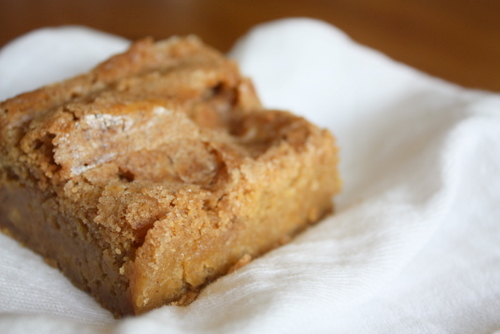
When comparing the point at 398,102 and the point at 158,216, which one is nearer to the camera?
the point at 158,216

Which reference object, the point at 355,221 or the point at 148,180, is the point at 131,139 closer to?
the point at 148,180

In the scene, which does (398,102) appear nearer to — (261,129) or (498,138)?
(498,138)

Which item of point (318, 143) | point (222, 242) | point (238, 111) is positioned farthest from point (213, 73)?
point (222, 242)

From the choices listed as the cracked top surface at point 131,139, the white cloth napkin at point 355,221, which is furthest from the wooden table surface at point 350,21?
the cracked top surface at point 131,139

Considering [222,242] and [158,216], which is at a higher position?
[158,216]

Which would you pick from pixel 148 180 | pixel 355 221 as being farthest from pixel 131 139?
pixel 355 221

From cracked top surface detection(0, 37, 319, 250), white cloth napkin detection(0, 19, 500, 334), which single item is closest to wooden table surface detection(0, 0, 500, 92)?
white cloth napkin detection(0, 19, 500, 334)

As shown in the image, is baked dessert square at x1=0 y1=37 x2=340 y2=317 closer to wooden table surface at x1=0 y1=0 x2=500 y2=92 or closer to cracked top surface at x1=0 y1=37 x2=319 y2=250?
cracked top surface at x1=0 y1=37 x2=319 y2=250
